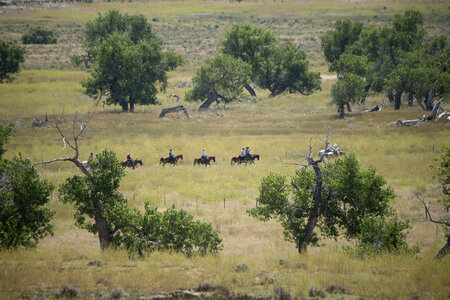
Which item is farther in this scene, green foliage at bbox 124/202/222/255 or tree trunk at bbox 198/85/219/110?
tree trunk at bbox 198/85/219/110

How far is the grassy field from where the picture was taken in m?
13.0

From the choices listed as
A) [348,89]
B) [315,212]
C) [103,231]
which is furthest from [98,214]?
[348,89]

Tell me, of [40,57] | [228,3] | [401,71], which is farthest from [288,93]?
[228,3]

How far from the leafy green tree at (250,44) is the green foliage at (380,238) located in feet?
187

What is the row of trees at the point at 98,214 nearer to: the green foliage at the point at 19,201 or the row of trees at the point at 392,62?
the green foliage at the point at 19,201

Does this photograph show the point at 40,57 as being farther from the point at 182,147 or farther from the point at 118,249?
the point at 118,249

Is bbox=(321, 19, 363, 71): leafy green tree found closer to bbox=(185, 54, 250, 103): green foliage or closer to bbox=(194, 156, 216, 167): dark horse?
bbox=(185, 54, 250, 103): green foliage

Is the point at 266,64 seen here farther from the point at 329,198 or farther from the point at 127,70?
the point at 329,198

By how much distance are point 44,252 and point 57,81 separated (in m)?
65.9

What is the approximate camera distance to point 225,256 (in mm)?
15539

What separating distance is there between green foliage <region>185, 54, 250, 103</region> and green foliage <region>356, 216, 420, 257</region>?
48037 millimetres

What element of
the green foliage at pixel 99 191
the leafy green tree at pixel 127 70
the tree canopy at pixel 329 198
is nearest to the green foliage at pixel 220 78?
the leafy green tree at pixel 127 70

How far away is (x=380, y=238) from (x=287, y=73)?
57.6 m

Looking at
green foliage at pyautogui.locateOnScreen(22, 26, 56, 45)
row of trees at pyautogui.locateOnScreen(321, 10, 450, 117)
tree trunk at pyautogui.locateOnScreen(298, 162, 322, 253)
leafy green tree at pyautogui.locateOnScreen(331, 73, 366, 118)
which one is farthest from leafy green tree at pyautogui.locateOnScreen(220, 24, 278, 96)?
tree trunk at pyautogui.locateOnScreen(298, 162, 322, 253)
